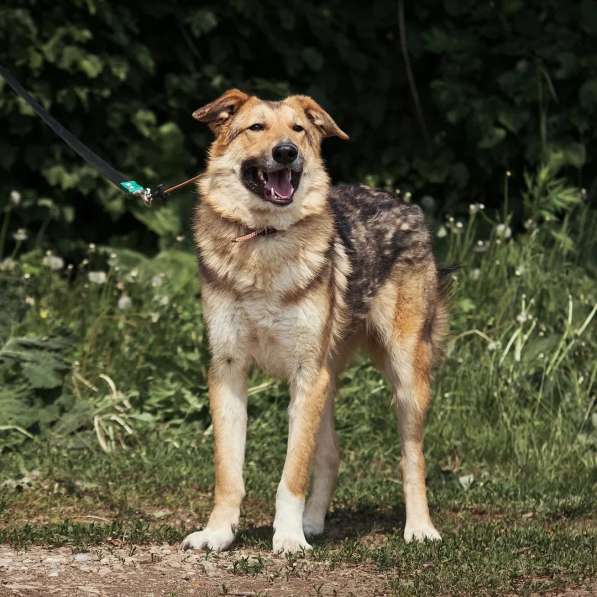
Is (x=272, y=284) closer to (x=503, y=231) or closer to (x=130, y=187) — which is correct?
(x=130, y=187)

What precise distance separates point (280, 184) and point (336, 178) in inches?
182

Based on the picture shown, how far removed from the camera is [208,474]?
24.2 feet

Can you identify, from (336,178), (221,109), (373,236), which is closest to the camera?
(221,109)

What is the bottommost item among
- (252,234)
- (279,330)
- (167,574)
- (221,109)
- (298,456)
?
(167,574)

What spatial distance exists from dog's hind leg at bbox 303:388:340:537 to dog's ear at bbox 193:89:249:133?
59.2 inches

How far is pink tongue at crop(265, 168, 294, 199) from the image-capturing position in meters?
5.98

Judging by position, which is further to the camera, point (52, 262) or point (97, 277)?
point (52, 262)

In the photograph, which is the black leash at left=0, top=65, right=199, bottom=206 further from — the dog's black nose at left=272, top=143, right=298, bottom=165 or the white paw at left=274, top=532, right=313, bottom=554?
the white paw at left=274, top=532, right=313, bottom=554

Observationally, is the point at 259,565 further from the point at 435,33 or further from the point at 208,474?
the point at 435,33

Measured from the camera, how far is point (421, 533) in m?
6.32

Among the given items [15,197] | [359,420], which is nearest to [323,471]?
[359,420]

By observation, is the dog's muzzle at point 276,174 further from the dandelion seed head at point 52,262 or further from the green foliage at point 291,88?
the green foliage at point 291,88

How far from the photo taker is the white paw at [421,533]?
20.6ft

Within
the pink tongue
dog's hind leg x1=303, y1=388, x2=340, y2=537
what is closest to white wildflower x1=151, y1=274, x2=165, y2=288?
dog's hind leg x1=303, y1=388, x2=340, y2=537
